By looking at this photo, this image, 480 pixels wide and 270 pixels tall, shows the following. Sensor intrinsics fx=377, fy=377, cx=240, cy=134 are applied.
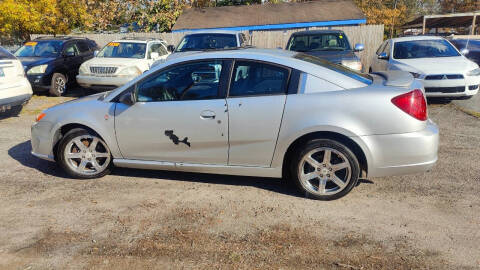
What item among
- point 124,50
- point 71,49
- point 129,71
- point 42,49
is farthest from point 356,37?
point 42,49

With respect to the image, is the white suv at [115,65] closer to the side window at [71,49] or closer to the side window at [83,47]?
the side window at [71,49]

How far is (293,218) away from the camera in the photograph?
3.77 metres

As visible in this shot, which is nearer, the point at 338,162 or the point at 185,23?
the point at 338,162

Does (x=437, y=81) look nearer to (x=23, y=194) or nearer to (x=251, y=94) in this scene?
(x=251, y=94)

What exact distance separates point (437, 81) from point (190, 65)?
257 inches

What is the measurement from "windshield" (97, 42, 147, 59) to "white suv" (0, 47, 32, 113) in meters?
3.44

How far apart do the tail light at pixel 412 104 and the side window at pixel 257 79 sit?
1.18 metres

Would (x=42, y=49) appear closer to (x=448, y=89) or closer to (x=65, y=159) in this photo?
(x=65, y=159)

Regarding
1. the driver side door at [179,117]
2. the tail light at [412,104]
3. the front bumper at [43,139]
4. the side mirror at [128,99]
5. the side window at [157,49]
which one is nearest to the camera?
the tail light at [412,104]

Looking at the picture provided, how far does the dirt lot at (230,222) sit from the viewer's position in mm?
3100

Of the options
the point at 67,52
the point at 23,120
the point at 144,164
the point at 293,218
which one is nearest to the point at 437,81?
the point at 293,218

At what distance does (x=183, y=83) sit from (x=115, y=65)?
21.7ft

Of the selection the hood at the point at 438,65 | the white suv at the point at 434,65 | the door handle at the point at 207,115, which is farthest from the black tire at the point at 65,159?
the hood at the point at 438,65

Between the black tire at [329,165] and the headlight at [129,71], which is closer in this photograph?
the black tire at [329,165]
